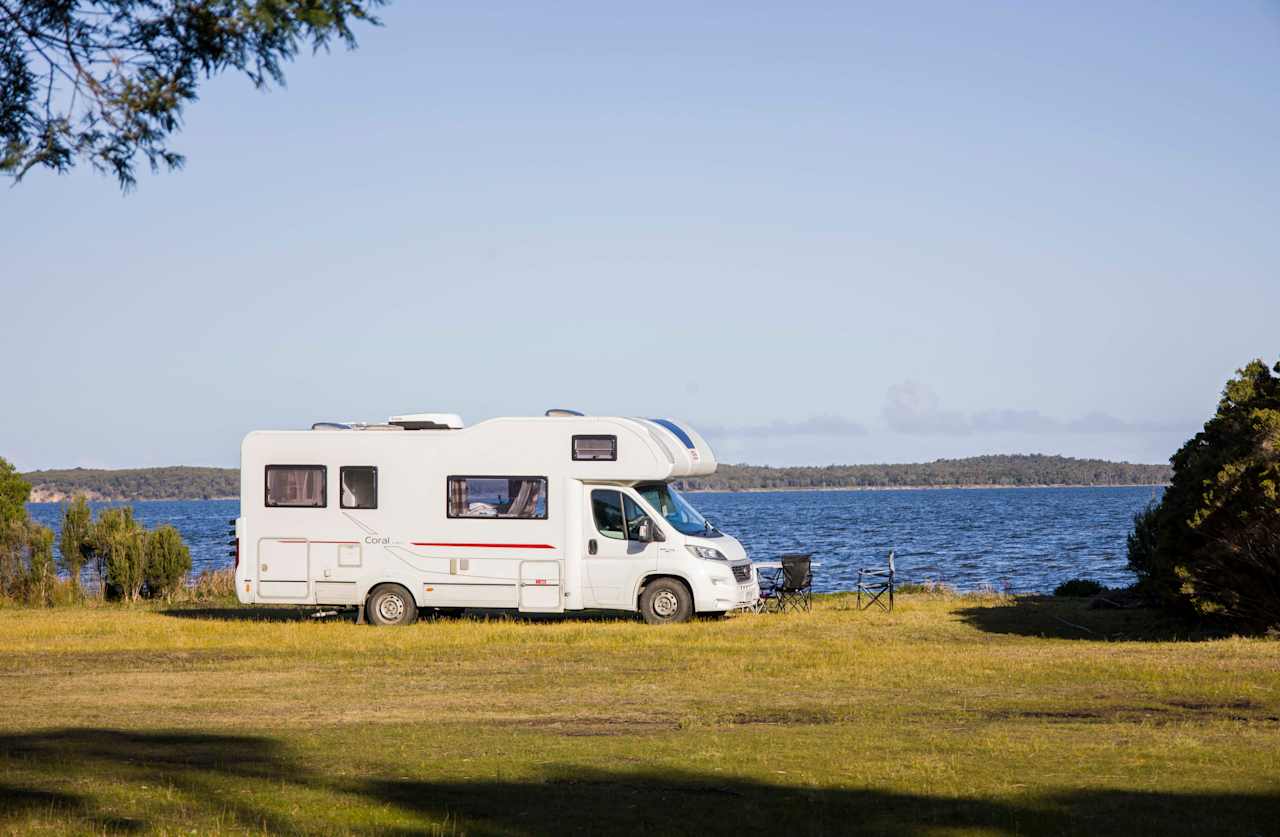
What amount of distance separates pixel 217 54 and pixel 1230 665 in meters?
11.9

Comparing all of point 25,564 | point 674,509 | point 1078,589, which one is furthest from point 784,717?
point 25,564

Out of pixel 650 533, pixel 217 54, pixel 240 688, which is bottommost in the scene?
pixel 240 688

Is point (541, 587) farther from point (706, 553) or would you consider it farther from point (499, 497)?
point (706, 553)

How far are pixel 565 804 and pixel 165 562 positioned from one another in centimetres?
2127

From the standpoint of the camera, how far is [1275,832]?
299 inches

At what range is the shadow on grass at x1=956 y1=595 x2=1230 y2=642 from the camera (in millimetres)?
18906

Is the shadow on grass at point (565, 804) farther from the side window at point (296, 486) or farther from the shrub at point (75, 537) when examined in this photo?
the shrub at point (75, 537)

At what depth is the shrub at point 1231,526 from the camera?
57.8 feet

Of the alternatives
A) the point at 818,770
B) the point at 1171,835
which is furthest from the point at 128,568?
the point at 1171,835

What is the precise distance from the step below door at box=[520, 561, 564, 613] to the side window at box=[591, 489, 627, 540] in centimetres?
80

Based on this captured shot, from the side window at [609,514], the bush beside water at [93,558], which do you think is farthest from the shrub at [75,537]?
the side window at [609,514]

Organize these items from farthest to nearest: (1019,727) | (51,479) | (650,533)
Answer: (51,479) < (650,533) < (1019,727)

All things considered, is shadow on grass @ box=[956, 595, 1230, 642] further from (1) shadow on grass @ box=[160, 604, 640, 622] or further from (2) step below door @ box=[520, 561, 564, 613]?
(2) step below door @ box=[520, 561, 564, 613]

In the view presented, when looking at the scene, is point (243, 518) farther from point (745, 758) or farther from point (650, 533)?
point (745, 758)
